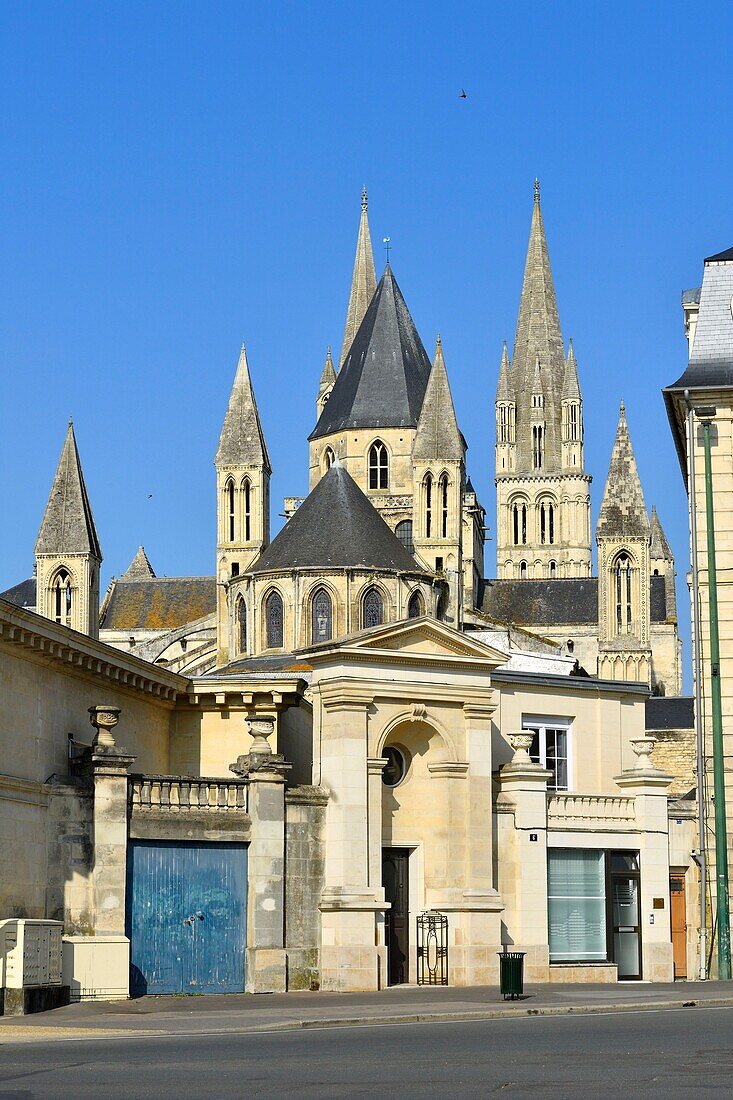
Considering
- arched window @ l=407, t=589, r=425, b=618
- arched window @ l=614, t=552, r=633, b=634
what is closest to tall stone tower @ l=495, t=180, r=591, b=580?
arched window @ l=614, t=552, r=633, b=634

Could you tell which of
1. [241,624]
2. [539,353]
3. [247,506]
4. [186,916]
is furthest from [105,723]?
[539,353]

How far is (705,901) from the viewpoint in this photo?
3369cm

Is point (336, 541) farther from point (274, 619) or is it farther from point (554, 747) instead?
point (554, 747)

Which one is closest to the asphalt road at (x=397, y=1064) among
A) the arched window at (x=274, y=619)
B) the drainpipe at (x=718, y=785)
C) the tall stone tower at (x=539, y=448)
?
the drainpipe at (x=718, y=785)

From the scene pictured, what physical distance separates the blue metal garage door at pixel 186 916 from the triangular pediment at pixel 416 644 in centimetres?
372

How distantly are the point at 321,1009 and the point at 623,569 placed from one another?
94287 millimetres

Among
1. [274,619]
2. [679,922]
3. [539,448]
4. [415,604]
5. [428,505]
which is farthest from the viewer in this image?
[539,448]

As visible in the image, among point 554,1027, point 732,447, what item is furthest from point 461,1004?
point 732,447

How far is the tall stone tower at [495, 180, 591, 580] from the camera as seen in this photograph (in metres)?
174

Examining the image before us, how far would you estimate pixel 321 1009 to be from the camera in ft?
76.7

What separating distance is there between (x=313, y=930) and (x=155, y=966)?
8.81ft

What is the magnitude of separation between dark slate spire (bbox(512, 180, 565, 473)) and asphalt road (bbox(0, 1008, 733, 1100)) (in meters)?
160

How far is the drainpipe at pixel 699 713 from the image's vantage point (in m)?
33.5

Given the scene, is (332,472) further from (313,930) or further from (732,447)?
(313,930)
